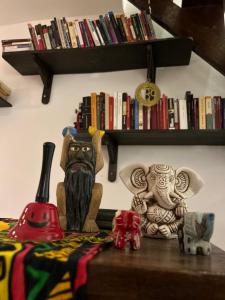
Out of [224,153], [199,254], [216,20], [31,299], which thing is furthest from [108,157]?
[31,299]

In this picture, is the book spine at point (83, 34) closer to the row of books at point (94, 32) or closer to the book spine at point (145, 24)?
the row of books at point (94, 32)

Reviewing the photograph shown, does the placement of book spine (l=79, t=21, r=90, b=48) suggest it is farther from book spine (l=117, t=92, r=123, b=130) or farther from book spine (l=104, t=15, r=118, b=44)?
book spine (l=117, t=92, r=123, b=130)

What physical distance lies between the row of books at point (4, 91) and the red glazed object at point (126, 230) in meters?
1.31

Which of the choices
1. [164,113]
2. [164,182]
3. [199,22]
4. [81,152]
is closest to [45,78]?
[164,113]

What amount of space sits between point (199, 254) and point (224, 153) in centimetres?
100

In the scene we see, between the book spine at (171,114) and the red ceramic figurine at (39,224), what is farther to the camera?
the book spine at (171,114)

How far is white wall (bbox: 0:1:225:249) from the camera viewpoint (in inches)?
57.0

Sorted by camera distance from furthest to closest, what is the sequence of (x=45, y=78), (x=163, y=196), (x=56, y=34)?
(x=45, y=78) < (x=56, y=34) < (x=163, y=196)

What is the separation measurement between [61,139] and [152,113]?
0.55m

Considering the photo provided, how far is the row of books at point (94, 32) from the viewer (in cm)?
147

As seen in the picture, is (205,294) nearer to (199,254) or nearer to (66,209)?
(199,254)

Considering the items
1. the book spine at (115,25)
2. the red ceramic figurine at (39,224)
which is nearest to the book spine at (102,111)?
the book spine at (115,25)

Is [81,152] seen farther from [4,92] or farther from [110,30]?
[4,92]

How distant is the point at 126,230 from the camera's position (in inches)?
22.2
